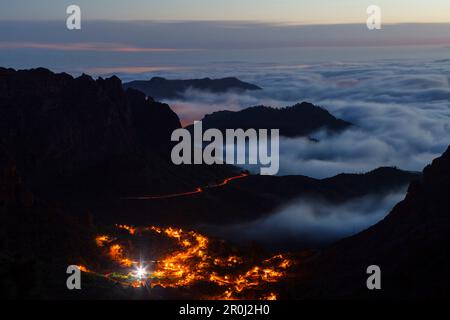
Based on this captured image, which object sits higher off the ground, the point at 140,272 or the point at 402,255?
the point at 402,255

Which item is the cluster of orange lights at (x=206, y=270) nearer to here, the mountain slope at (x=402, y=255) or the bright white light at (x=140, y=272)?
the bright white light at (x=140, y=272)

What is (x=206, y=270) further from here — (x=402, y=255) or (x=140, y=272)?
(x=402, y=255)

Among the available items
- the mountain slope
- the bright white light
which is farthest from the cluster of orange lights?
the mountain slope

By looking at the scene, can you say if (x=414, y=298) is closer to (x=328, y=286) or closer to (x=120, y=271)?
(x=328, y=286)

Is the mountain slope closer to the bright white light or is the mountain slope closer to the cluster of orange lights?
the cluster of orange lights

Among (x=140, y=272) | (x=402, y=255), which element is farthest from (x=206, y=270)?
(x=402, y=255)

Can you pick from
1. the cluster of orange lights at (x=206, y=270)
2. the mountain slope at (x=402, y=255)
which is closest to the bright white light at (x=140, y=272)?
the cluster of orange lights at (x=206, y=270)
